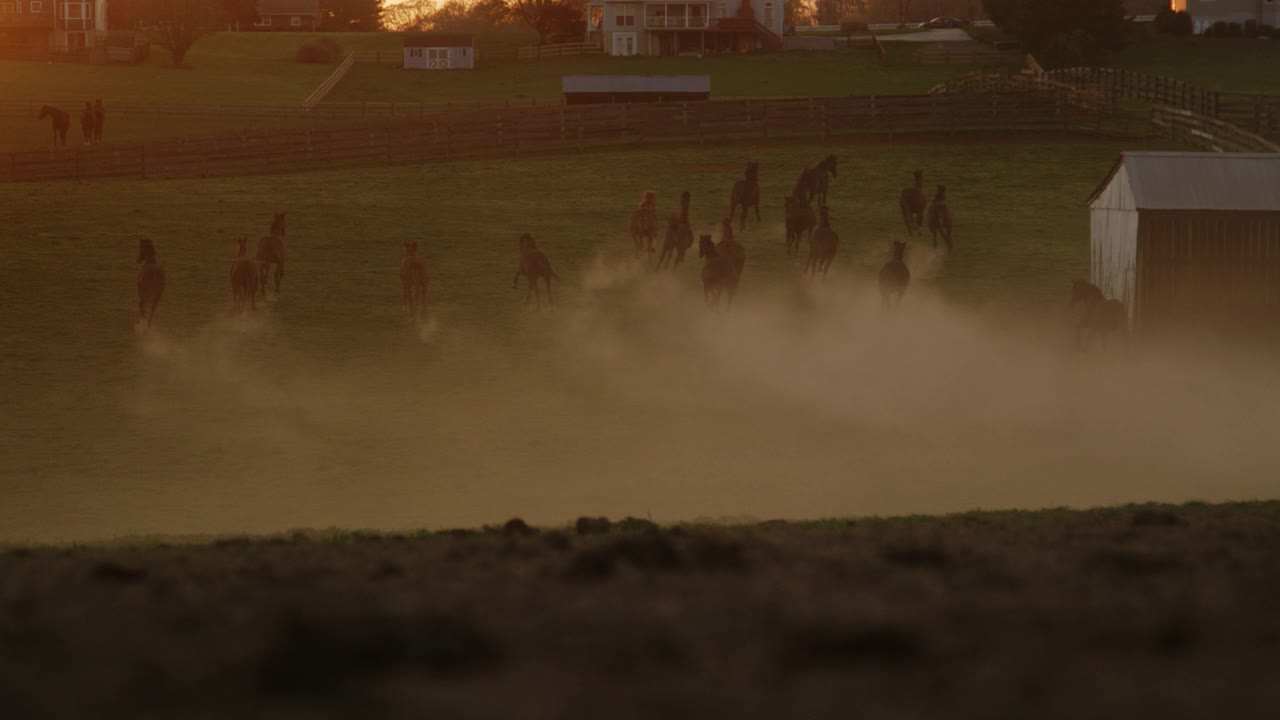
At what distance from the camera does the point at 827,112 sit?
45.1m

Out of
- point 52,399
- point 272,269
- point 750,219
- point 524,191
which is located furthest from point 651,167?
point 52,399

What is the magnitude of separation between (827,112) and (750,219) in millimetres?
12775

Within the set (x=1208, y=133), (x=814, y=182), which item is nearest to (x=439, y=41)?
(x=1208, y=133)

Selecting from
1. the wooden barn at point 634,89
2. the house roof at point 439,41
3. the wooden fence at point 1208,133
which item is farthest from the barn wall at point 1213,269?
the house roof at point 439,41

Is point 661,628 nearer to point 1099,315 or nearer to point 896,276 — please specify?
point 1099,315

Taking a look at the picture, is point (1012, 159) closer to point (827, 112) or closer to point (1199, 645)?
point (827, 112)

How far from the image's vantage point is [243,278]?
83.8 feet

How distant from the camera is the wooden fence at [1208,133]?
1564 inches

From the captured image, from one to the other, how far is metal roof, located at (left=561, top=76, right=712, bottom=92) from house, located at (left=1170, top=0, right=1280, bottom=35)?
1864 inches

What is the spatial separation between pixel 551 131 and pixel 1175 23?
57.7 metres

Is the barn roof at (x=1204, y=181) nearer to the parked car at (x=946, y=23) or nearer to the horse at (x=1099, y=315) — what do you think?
the horse at (x=1099, y=315)

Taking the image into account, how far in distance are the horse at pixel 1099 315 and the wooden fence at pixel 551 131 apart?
2087 cm

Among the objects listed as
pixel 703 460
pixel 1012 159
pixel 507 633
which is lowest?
pixel 703 460

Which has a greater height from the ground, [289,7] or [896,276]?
[289,7]
